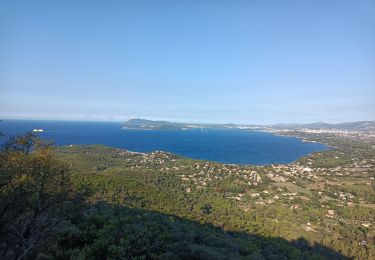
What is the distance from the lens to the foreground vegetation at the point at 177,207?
43.6 ft

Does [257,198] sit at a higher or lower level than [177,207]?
lower

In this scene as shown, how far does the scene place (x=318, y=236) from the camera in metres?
46.7

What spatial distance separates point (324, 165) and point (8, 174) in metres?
109

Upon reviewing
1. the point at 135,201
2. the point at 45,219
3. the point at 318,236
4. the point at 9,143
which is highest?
the point at 9,143

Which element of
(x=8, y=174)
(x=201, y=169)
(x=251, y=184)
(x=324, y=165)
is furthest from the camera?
(x=324, y=165)

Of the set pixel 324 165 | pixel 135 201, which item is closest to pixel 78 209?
pixel 135 201

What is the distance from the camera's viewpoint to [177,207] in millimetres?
51281

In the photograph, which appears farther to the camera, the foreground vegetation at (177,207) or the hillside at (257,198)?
the hillside at (257,198)

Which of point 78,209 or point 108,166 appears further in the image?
point 108,166

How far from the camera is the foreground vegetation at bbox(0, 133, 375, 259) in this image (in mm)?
13281

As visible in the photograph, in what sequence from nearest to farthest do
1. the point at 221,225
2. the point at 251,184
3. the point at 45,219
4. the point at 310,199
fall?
the point at 45,219 < the point at 221,225 < the point at 310,199 < the point at 251,184

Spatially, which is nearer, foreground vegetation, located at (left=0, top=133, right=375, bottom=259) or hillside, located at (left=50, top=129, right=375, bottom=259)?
foreground vegetation, located at (left=0, top=133, right=375, bottom=259)

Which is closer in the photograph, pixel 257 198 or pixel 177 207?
pixel 177 207

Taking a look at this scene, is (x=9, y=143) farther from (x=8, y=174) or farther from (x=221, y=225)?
(x=221, y=225)
